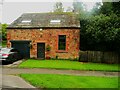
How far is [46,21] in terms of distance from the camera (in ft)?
107

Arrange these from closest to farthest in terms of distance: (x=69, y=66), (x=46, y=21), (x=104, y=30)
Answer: (x=69, y=66) < (x=104, y=30) < (x=46, y=21)

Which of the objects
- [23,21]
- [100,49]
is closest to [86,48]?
[100,49]

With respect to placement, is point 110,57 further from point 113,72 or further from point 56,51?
point 113,72

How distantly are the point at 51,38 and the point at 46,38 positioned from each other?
0.58m

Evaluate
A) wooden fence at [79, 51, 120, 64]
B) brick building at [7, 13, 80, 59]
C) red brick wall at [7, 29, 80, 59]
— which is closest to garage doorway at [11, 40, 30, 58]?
brick building at [7, 13, 80, 59]

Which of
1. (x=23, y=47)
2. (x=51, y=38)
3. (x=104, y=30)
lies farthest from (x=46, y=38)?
(x=104, y=30)

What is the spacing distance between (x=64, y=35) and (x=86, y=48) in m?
5.30

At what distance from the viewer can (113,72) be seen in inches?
846

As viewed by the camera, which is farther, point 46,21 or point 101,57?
point 46,21

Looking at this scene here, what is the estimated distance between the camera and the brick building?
101 feet

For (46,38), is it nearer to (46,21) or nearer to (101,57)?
(46,21)

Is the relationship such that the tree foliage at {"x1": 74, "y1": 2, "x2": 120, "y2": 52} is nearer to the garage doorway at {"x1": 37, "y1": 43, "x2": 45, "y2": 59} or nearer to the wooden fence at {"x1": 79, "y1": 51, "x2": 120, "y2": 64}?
the wooden fence at {"x1": 79, "y1": 51, "x2": 120, "y2": 64}

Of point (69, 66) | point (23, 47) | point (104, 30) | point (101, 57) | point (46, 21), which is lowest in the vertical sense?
point (69, 66)

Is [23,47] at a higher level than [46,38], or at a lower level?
lower
